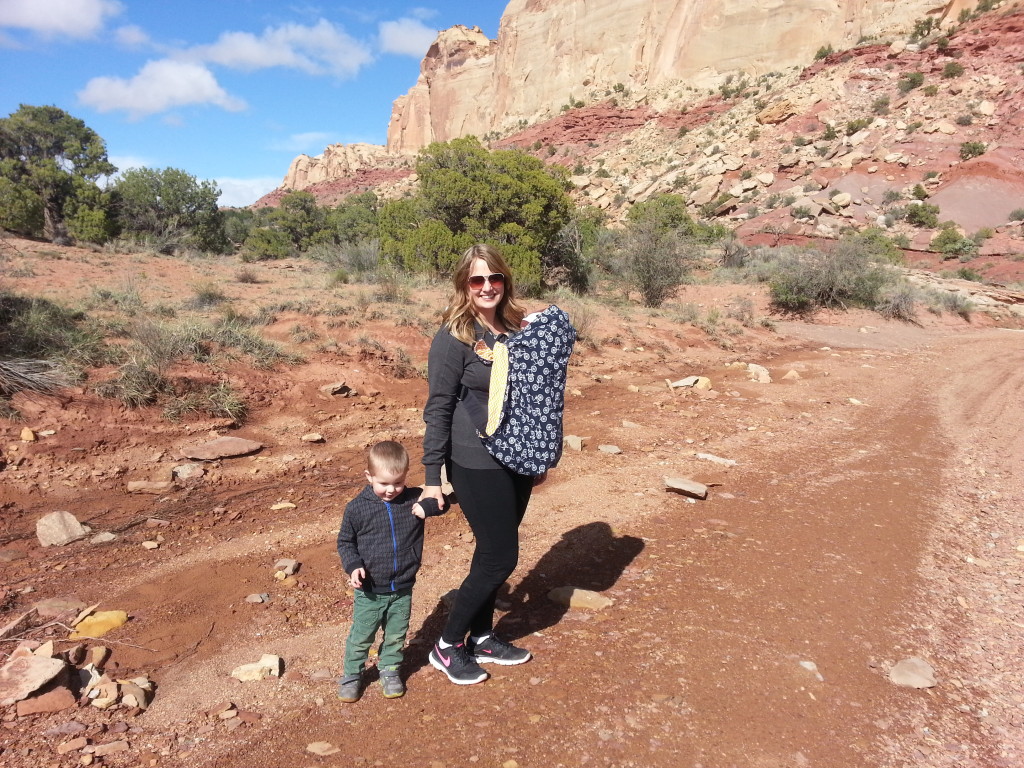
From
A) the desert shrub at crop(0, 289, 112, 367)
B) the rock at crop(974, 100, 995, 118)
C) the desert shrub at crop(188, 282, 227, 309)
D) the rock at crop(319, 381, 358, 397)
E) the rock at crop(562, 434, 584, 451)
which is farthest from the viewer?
the rock at crop(974, 100, 995, 118)

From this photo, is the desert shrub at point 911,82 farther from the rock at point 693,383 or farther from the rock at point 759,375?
the rock at point 693,383

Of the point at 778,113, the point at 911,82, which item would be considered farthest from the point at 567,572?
the point at 911,82

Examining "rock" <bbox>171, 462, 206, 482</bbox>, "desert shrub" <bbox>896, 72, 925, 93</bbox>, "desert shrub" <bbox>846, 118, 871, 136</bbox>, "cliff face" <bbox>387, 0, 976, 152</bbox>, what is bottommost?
"rock" <bbox>171, 462, 206, 482</bbox>

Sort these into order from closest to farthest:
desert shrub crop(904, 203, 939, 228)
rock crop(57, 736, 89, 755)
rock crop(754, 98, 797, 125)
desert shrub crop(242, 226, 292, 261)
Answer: rock crop(57, 736, 89, 755), desert shrub crop(242, 226, 292, 261), desert shrub crop(904, 203, 939, 228), rock crop(754, 98, 797, 125)

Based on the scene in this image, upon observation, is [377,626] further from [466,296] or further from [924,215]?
[924,215]

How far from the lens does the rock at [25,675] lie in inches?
85.4

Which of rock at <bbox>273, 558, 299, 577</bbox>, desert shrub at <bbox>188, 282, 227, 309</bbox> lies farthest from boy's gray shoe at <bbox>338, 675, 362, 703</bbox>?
desert shrub at <bbox>188, 282, 227, 309</bbox>

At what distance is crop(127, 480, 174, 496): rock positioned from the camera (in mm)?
4559

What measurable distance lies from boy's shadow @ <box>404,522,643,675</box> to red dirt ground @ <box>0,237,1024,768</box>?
0.06 feet

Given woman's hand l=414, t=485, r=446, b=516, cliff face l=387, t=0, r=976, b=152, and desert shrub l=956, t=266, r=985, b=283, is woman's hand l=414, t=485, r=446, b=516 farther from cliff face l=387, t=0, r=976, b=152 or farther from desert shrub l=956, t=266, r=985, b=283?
cliff face l=387, t=0, r=976, b=152

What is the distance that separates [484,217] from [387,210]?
2.82 metres

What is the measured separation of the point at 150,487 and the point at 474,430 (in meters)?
3.75

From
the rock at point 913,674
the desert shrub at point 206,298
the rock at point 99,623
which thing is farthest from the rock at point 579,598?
the desert shrub at point 206,298

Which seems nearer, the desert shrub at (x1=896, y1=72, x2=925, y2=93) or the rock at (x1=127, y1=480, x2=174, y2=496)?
the rock at (x1=127, y1=480, x2=174, y2=496)
